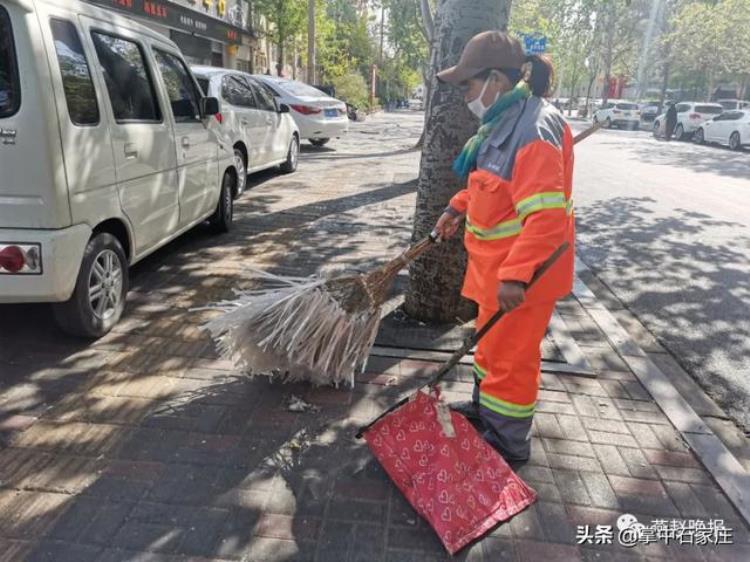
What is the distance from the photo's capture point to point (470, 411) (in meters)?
3.10

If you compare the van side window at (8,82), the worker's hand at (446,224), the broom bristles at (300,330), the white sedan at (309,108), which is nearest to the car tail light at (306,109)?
the white sedan at (309,108)

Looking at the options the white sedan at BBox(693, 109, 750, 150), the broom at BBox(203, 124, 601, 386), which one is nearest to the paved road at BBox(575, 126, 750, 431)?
the broom at BBox(203, 124, 601, 386)

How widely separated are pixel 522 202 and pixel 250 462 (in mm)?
1662

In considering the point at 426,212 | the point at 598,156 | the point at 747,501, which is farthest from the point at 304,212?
the point at 598,156

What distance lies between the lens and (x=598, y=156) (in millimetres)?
16531

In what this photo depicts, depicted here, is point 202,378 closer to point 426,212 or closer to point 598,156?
point 426,212

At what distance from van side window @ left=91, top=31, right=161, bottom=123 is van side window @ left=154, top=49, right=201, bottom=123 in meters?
0.34

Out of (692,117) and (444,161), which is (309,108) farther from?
(692,117)

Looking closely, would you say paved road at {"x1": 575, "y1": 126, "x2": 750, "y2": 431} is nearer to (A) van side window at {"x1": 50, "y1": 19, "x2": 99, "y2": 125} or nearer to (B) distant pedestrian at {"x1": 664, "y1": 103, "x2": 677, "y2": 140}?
(A) van side window at {"x1": 50, "y1": 19, "x2": 99, "y2": 125}

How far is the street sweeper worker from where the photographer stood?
219cm

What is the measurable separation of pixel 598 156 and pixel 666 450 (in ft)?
49.4

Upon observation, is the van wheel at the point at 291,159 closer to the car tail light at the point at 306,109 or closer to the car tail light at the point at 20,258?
the car tail light at the point at 306,109

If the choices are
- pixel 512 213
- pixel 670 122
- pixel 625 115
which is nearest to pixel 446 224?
pixel 512 213

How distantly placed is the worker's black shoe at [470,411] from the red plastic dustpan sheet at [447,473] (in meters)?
0.54
